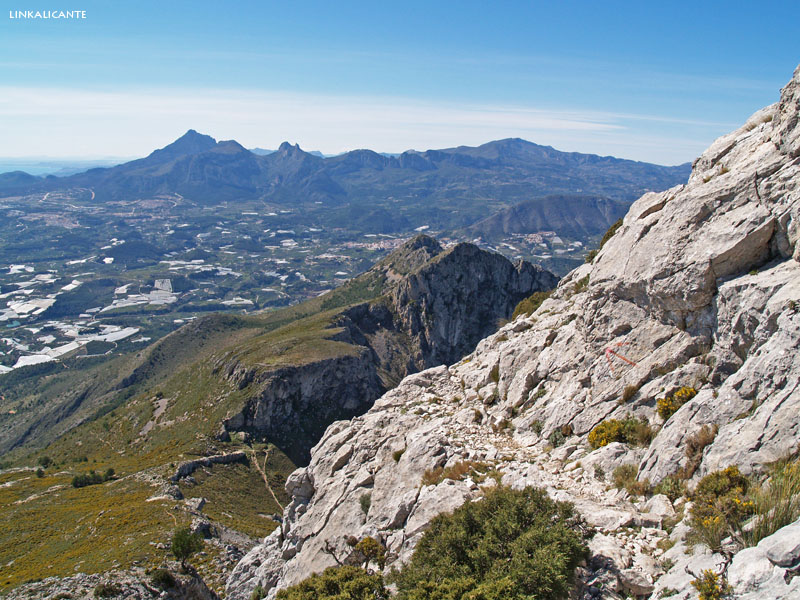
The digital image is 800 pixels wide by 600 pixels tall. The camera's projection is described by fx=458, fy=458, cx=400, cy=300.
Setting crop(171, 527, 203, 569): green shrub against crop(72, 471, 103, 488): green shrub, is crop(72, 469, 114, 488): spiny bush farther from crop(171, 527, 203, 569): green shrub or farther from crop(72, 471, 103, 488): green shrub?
crop(171, 527, 203, 569): green shrub

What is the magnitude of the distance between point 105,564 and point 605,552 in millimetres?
54386

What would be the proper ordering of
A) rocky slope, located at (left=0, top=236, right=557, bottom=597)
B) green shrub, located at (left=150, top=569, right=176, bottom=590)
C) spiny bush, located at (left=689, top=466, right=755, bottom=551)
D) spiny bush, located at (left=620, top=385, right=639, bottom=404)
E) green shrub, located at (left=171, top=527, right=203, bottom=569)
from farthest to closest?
rocky slope, located at (left=0, top=236, right=557, bottom=597)
green shrub, located at (left=171, top=527, right=203, bottom=569)
green shrub, located at (left=150, top=569, right=176, bottom=590)
spiny bush, located at (left=620, top=385, right=639, bottom=404)
spiny bush, located at (left=689, top=466, right=755, bottom=551)

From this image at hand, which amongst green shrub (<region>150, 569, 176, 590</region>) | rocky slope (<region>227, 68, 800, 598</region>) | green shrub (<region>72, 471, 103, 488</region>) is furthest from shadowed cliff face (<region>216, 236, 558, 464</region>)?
rocky slope (<region>227, 68, 800, 598</region>)

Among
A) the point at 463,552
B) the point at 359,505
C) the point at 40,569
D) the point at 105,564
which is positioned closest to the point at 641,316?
the point at 463,552

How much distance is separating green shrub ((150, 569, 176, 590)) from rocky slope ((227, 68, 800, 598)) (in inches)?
342

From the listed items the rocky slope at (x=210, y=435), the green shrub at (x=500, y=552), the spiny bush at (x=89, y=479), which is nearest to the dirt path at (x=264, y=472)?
the rocky slope at (x=210, y=435)

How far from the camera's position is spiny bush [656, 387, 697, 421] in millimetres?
21297

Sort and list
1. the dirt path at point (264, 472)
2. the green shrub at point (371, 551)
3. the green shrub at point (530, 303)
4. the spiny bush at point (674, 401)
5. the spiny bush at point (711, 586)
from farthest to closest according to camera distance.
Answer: the dirt path at point (264, 472)
the green shrub at point (530, 303)
the green shrub at point (371, 551)
the spiny bush at point (674, 401)
the spiny bush at point (711, 586)

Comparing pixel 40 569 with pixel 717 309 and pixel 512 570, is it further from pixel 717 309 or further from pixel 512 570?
pixel 717 309

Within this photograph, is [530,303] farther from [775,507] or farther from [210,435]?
[210,435]

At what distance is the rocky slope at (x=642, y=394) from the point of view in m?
16.4

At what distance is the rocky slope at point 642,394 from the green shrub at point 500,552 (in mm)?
1335

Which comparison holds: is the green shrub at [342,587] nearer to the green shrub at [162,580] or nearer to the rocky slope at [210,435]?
the green shrub at [162,580]

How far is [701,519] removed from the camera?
14148 millimetres
